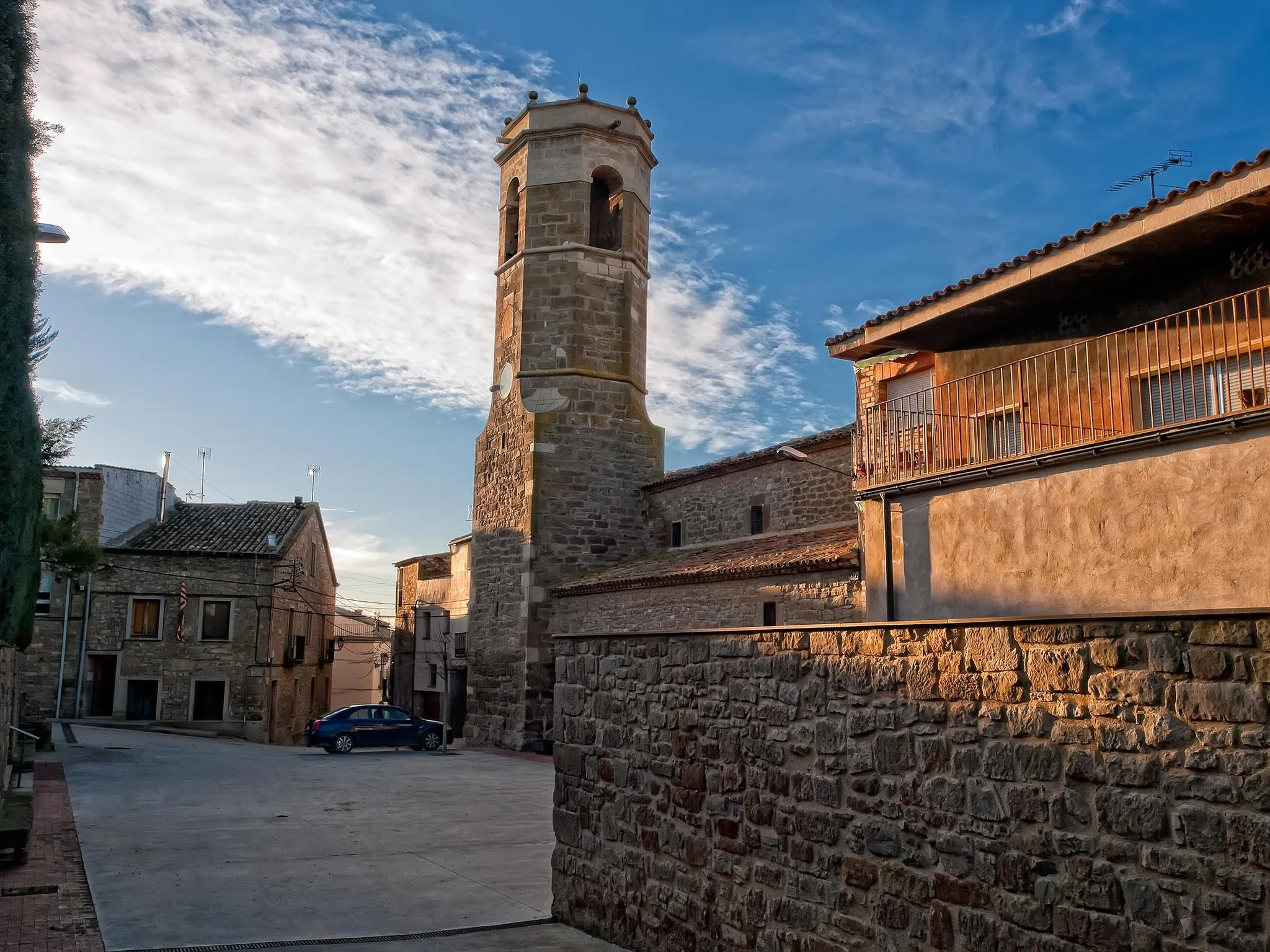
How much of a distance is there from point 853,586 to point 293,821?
936cm

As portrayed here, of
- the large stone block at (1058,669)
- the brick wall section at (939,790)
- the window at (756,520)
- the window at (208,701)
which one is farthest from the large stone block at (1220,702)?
the window at (208,701)

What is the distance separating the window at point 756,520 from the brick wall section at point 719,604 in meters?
2.31

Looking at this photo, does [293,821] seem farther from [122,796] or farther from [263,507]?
[263,507]

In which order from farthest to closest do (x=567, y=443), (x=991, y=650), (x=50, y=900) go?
(x=567, y=443), (x=50, y=900), (x=991, y=650)

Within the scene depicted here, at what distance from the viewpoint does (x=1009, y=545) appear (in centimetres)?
1169

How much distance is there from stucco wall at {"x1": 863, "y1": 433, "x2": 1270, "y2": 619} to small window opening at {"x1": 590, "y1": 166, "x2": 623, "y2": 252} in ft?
48.8

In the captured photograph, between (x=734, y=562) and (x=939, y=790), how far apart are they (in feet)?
49.2

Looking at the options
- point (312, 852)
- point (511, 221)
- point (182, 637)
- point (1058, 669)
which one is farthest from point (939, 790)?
point (182, 637)

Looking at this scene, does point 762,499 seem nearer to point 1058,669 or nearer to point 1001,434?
point 1001,434

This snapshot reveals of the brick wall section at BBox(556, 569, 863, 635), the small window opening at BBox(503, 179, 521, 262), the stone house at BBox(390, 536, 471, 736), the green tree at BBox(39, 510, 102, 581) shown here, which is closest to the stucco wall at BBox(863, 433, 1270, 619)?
the brick wall section at BBox(556, 569, 863, 635)

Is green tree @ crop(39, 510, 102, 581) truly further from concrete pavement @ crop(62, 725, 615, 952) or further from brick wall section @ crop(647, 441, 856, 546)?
brick wall section @ crop(647, 441, 856, 546)

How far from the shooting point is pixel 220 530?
34094 mm

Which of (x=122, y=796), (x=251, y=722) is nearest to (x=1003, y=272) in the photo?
(x=122, y=796)

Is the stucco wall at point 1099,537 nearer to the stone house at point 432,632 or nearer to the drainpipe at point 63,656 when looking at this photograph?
the stone house at point 432,632
